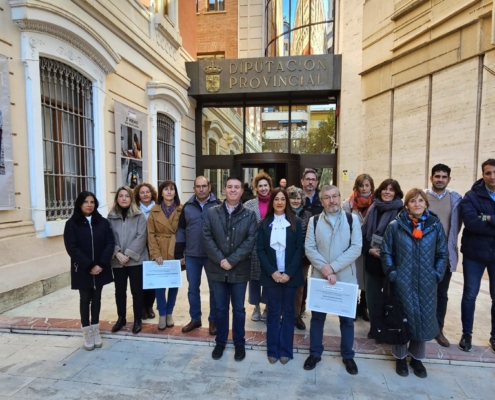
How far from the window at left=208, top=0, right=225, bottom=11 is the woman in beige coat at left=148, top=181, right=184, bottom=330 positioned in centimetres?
1345

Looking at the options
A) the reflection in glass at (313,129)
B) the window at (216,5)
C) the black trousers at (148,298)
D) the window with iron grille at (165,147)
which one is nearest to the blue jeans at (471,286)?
the black trousers at (148,298)

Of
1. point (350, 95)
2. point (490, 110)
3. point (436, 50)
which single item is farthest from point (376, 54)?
point (490, 110)

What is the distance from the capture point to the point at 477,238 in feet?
10.7

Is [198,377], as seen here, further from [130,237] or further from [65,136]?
[65,136]

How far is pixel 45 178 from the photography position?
17.2 feet

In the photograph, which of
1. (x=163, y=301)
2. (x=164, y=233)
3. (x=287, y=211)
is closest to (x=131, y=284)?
(x=163, y=301)

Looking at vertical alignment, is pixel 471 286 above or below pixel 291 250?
below

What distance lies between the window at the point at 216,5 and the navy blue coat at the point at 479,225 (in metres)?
A: 14.3

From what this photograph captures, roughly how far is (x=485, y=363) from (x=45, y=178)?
6328 millimetres

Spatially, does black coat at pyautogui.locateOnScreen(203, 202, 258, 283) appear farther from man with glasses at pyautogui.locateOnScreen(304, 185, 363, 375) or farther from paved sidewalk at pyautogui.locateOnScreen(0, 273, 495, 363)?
paved sidewalk at pyautogui.locateOnScreen(0, 273, 495, 363)

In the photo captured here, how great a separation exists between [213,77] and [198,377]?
925 cm

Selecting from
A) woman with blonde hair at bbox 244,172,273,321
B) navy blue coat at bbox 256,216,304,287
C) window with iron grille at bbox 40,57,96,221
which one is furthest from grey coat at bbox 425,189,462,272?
window with iron grille at bbox 40,57,96,221

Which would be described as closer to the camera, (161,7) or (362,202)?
(362,202)

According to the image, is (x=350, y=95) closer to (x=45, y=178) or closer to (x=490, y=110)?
(x=490, y=110)
